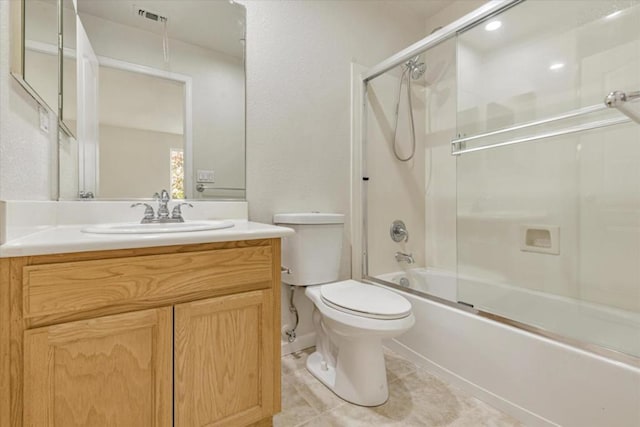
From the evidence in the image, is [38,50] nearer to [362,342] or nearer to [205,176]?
[205,176]

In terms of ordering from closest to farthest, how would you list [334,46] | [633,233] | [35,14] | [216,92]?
[35,14], [633,233], [216,92], [334,46]

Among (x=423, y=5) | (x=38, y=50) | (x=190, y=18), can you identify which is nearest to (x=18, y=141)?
(x=38, y=50)

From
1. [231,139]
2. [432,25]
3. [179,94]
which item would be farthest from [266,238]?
[432,25]

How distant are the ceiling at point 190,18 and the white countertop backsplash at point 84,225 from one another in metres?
0.82

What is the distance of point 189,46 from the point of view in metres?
1.51

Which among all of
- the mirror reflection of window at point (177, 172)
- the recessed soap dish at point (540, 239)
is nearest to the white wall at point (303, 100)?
the mirror reflection of window at point (177, 172)

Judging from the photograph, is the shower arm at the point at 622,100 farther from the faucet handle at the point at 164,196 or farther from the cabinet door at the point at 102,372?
the faucet handle at the point at 164,196

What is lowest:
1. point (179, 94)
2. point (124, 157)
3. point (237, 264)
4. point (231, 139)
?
point (237, 264)

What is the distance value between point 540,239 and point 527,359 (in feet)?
2.72

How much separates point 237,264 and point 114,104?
3.13ft

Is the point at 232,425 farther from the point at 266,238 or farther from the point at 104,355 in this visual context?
the point at 266,238

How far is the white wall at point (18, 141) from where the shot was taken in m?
0.83

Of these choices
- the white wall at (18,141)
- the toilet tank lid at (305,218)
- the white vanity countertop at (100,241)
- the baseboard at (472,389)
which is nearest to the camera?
the white vanity countertop at (100,241)

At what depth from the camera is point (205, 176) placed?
1562mm
